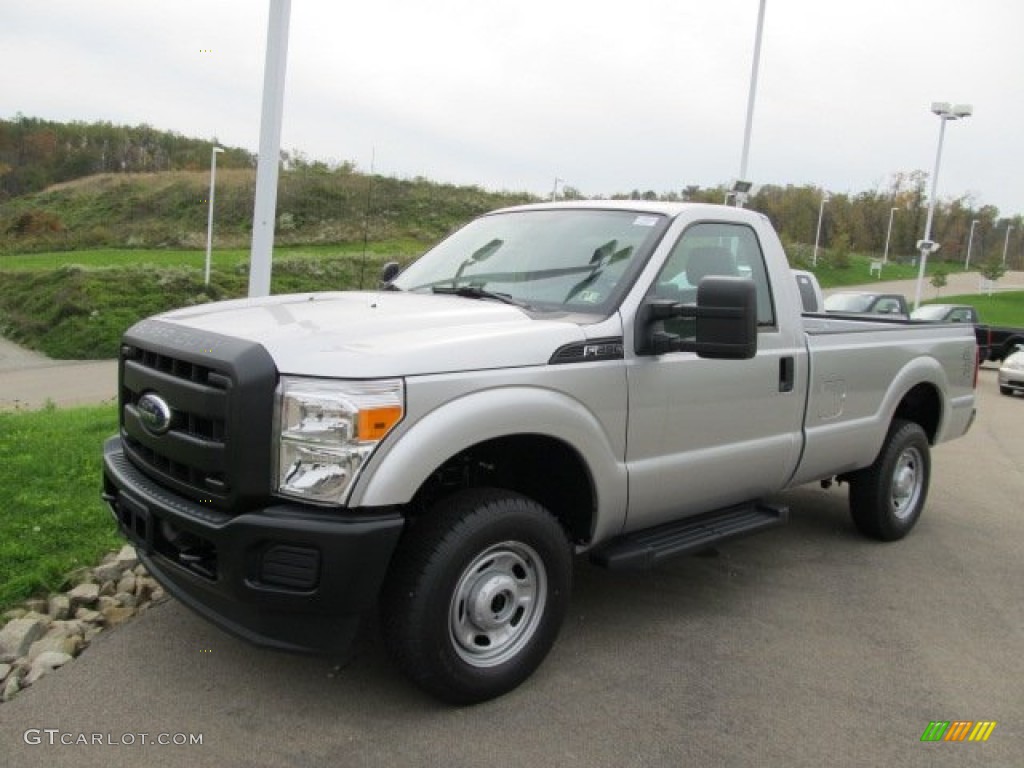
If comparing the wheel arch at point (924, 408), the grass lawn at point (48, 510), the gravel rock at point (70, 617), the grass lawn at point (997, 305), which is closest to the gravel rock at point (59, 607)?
the gravel rock at point (70, 617)

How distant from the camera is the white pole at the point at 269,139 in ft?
21.1

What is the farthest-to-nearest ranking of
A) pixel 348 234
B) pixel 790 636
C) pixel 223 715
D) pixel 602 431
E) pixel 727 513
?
pixel 348 234, pixel 727 513, pixel 790 636, pixel 602 431, pixel 223 715

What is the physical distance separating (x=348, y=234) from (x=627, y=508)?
76.9ft

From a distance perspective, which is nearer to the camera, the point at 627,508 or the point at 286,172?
the point at 627,508

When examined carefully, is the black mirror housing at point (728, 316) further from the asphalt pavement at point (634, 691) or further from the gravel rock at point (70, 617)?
the gravel rock at point (70, 617)

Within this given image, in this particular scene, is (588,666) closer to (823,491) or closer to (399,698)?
(399,698)

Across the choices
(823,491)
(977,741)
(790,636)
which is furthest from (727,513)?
(823,491)

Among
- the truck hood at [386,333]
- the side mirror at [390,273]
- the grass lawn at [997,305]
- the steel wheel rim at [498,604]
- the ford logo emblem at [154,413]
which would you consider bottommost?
the steel wheel rim at [498,604]

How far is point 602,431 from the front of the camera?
3.62m

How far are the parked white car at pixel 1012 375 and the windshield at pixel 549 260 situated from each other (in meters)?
15.9

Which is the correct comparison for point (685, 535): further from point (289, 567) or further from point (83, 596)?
point (83, 596)

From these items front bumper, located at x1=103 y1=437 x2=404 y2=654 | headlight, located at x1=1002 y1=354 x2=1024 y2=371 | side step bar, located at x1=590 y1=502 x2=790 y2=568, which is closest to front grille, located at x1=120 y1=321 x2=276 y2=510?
front bumper, located at x1=103 y1=437 x2=404 y2=654

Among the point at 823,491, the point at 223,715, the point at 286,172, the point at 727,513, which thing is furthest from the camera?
the point at 286,172

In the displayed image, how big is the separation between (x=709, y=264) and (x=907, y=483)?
2780 mm
